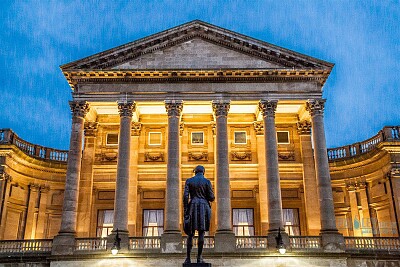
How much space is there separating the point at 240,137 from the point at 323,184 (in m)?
8.96

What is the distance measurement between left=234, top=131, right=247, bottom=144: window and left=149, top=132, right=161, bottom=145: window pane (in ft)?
20.0

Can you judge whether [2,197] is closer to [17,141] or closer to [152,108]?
[17,141]

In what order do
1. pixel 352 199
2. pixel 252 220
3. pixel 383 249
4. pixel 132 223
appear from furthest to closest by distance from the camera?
pixel 352 199 < pixel 252 220 < pixel 132 223 < pixel 383 249

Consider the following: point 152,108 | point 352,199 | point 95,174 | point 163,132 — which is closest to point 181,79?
point 152,108

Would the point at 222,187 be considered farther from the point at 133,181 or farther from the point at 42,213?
the point at 42,213

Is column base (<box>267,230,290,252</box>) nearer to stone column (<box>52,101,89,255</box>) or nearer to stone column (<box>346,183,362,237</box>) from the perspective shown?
stone column (<box>346,183,362,237</box>)

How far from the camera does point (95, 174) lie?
116 feet

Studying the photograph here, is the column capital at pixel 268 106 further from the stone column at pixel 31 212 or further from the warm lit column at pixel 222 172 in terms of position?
the stone column at pixel 31 212

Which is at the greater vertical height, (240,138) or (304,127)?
(304,127)

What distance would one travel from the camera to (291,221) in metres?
34.3

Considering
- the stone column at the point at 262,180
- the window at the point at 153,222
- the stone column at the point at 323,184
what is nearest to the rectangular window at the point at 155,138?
the window at the point at 153,222

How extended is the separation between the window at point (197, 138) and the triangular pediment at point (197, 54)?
6200mm

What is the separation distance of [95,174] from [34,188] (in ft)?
18.3

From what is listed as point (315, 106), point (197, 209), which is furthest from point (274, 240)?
point (197, 209)
